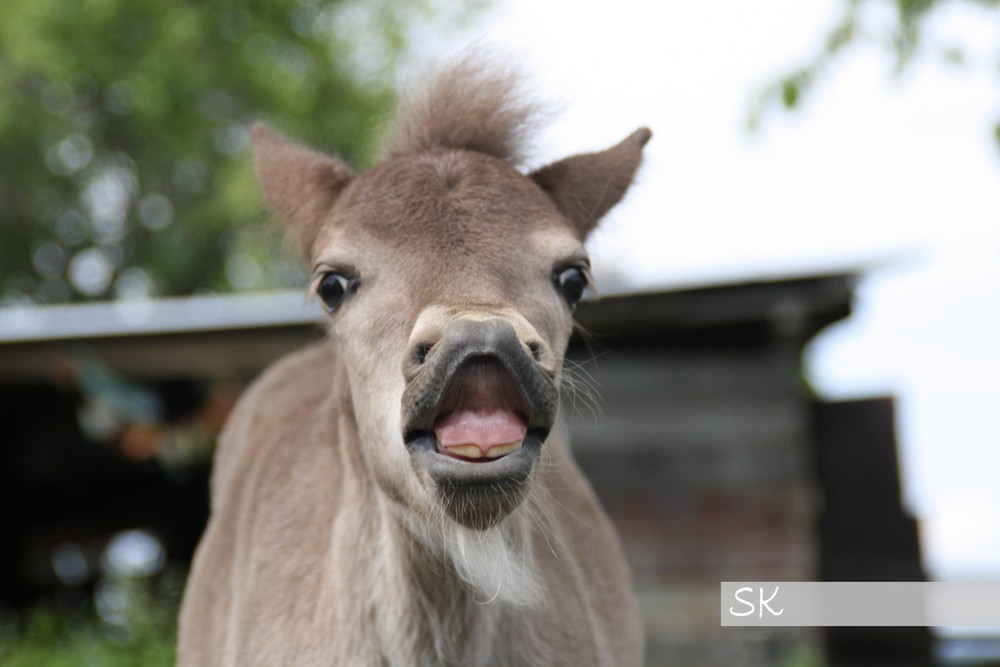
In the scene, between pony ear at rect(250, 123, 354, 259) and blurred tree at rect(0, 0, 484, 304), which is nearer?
pony ear at rect(250, 123, 354, 259)

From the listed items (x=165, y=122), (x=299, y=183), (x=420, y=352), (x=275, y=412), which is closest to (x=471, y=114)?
(x=299, y=183)

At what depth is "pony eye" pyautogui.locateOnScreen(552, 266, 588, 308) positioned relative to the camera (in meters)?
2.88

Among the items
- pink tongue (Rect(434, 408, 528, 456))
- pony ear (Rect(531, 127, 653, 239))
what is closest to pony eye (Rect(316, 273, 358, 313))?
pink tongue (Rect(434, 408, 528, 456))

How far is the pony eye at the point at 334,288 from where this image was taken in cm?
287

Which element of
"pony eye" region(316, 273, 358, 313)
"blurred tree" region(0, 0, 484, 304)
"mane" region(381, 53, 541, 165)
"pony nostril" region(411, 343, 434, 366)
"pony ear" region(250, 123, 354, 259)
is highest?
"blurred tree" region(0, 0, 484, 304)

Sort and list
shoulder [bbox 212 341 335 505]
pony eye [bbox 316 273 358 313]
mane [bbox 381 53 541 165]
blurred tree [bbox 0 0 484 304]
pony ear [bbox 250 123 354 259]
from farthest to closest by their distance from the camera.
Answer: blurred tree [bbox 0 0 484 304] → shoulder [bbox 212 341 335 505] → mane [bbox 381 53 541 165] → pony ear [bbox 250 123 354 259] → pony eye [bbox 316 273 358 313]

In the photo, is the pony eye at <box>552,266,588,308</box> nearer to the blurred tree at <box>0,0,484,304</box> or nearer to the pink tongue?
the pink tongue

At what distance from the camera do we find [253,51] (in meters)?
17.1

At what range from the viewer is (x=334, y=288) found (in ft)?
9.59

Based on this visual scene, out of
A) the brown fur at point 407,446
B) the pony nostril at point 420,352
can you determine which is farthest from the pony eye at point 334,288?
the pony nostril at point 420,352

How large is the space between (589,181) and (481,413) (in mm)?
1253

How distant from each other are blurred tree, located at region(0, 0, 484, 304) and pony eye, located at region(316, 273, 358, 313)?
12.5 metres

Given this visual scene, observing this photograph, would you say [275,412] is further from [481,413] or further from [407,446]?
[481,413]

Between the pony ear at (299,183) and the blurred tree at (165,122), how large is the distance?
1179 centimetres
